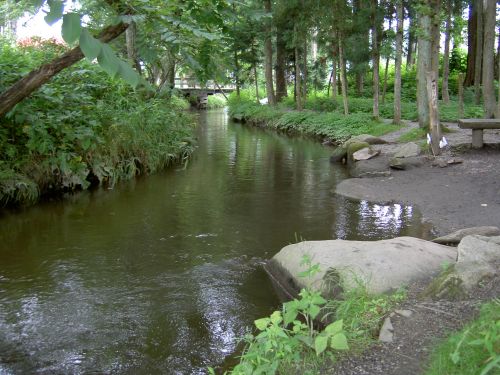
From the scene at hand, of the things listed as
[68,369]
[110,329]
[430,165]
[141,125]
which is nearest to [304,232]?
[110,329]

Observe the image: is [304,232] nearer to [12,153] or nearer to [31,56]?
[12,153]

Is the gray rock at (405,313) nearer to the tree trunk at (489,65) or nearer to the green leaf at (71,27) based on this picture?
the green leaf at (71,27)

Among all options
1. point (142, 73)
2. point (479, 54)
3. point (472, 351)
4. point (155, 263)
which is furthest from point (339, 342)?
point (479, 54)

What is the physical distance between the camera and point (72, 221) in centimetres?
898

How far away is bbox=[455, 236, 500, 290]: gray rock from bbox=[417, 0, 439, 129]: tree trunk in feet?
28.4

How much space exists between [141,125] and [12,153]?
389 centimetres

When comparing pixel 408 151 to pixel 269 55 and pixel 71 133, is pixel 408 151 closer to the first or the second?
pixel 71 133

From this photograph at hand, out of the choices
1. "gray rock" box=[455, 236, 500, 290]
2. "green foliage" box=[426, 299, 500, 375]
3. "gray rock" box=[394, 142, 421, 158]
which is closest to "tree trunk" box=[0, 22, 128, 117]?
"gray rock" box=[455, 236, 500, 290]

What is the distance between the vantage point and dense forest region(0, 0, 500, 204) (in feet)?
12.4

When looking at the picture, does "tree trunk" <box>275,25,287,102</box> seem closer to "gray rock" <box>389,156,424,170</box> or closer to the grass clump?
the grass clump

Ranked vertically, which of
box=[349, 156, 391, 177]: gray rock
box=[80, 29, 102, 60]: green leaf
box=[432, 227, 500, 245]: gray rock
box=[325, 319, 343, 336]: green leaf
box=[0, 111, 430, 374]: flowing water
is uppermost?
box=[80, 29, 102, 60]: green leaf

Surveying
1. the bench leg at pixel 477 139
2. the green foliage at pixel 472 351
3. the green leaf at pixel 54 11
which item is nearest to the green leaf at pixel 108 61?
the green leaf at pixel 54 11

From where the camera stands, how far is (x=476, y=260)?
4418mm

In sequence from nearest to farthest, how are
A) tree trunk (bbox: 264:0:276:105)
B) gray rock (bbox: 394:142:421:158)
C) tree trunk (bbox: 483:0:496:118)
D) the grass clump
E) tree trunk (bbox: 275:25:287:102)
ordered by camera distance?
1. gray rock (bbox: 394:142:421:158)
2. tree trunk (bbox: 483:0:496:118)
3. tree trunk (bbox: 264:0:276:105)
4. tree trunk (bbox: 275:25:287:102)
5. the grass clump
